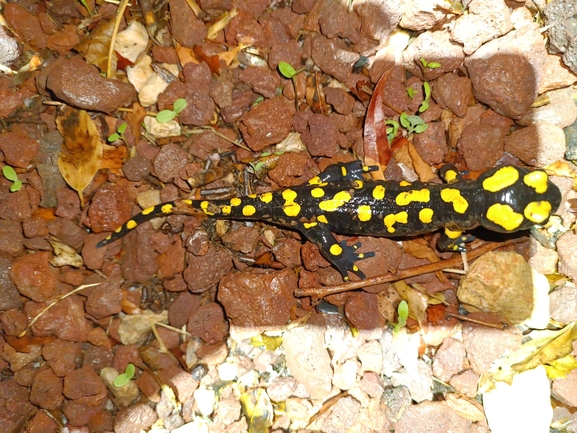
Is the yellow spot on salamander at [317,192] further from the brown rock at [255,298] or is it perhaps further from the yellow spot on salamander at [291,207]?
the brown rock at [255,298]

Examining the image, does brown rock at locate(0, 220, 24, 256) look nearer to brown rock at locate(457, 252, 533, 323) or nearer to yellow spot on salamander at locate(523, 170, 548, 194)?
brown rock at locate(457, 252, 533, 323)

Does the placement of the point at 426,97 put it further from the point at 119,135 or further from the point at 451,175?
the point at 119,135

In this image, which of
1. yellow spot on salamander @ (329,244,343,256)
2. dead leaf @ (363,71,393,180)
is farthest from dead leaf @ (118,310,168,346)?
dead leaf @ (363,71,393,180)

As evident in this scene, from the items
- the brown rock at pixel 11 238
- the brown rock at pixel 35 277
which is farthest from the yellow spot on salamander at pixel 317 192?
the brown rock at pixel 11 238

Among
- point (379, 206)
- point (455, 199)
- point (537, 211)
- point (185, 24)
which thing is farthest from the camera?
point (185, 24)

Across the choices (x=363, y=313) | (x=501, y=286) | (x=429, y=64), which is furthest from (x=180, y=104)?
(x=501, y=286)

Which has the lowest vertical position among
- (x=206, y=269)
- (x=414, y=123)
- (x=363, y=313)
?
(x=206, y=269)

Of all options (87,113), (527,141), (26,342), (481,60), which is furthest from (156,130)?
(527,141)
